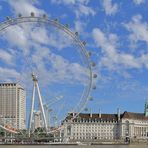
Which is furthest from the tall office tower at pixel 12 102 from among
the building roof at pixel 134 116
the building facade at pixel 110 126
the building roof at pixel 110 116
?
the building roof at pixel 134 116

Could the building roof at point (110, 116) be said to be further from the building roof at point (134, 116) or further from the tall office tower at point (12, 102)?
the tall office tower at point (12, 102)

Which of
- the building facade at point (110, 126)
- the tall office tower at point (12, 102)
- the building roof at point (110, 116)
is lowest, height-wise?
the building facade at point (110, 126)

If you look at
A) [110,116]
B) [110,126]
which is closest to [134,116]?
[110,116]

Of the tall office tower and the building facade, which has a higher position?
the tall office tower

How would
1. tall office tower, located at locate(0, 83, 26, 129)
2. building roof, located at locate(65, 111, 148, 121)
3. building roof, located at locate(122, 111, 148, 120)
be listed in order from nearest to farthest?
tall office tower, located at locate(0, 83, 26, 129), building roof, located at locate(65, 111, 148, 121), building roof, located at locate(122, 111, 148, 120)

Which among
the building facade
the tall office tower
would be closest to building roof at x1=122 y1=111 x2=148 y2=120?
the building facade

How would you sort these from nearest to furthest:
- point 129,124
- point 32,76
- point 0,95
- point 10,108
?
point 32,76, point 0,95, point 10,108, point 129,124

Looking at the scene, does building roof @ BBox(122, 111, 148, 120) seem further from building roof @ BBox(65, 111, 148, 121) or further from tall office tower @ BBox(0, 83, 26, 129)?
tall office tower @ BBox(0, 83, 26, 129)

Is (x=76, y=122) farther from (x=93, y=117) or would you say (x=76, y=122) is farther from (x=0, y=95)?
(x=0, y=95)

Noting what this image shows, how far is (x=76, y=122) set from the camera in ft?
507

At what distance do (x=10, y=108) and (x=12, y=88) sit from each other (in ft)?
38.3

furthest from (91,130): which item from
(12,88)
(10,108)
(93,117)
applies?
(12,88)

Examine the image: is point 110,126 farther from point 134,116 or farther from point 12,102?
point 12,102

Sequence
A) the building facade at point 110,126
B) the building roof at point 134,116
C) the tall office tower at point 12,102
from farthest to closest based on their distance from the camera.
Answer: the building roof at point 134,116
the building facade at point 110,126
the tall office tower at point 12,102
